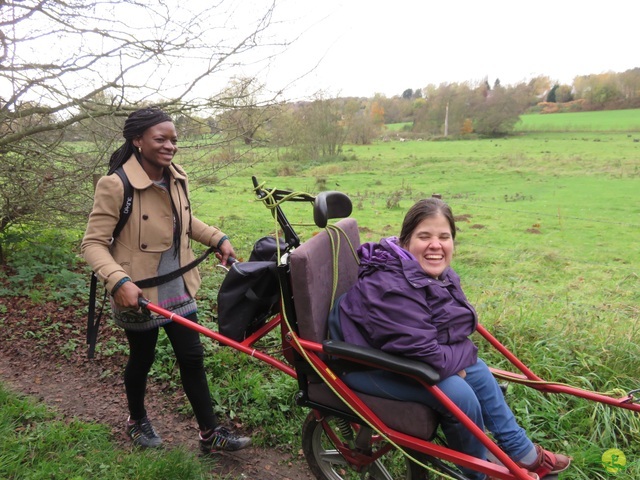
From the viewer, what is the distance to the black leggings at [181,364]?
2.70 meters

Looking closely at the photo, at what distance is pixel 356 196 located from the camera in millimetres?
15492

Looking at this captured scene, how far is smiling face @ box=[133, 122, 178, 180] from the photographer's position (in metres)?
2.47

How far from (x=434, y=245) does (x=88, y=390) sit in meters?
2.91

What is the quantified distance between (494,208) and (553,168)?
1052 cm

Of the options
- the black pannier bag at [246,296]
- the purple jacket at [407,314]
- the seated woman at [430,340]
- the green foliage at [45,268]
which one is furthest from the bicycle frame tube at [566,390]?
the green foliage at [45,268]

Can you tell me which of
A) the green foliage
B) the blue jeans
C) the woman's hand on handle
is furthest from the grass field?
the green foliage

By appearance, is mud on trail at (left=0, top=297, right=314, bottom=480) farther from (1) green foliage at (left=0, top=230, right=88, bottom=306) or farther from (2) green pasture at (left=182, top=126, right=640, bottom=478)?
(2) green pasture at (left=182, top=126, right=640, bottom=478)

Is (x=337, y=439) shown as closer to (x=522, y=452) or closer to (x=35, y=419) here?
(x=522, y=452)

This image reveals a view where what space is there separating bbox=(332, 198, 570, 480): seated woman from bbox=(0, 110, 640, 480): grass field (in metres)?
0.63

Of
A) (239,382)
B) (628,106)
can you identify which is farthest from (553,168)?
(628,106)

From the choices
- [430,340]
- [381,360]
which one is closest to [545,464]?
[430,340]

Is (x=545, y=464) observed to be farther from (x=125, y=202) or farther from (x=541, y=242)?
(x=541, y=242)

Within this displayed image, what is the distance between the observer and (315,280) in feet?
7.18

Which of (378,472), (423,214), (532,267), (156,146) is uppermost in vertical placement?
(156,146)
